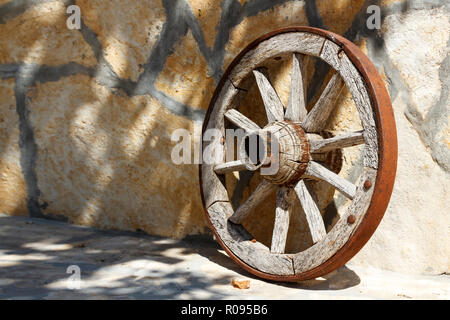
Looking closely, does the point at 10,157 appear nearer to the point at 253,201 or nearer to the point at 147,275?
the point at 147,275

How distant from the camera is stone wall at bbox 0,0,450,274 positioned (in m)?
2.35

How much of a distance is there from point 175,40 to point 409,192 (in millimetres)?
1456

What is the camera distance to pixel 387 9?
7.83ft

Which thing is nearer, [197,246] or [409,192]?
[409,192]

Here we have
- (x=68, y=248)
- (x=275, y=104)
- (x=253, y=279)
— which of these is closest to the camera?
(x=253, y=279)

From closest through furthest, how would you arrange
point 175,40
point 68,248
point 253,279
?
point 253,279, point 68,248, point 175,40

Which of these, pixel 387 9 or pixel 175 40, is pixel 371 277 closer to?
pixel 387 9

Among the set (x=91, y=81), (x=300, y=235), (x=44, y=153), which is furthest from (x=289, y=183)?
(x=44, y=153)

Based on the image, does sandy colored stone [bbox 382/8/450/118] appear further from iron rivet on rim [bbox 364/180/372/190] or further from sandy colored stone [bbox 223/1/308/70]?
iron rivet on rim [bbox 364/180/372/190]

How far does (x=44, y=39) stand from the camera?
3.18 metres

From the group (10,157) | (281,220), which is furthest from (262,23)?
(10,157)

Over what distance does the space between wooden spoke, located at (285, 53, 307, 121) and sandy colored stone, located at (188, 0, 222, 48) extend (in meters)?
0.63

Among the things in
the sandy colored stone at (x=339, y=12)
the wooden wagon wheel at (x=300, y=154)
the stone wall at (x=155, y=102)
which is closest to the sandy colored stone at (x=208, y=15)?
the stone wall at (x=155, y=102)

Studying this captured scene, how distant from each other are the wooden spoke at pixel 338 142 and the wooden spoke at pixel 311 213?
17 centimetres
